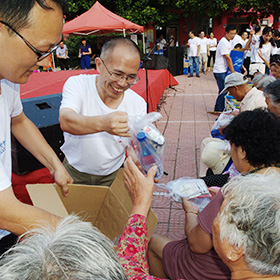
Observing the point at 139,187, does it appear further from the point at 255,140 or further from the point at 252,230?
the point at 255,140

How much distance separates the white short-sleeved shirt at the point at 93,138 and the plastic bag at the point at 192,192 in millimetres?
520

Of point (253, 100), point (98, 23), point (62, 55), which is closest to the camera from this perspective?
point (253, 100)

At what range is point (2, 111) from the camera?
1384mm

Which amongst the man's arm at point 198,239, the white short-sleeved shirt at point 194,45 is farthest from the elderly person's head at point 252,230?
the white short-sleeved shirt at point 194,45

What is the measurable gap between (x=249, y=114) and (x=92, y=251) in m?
1.74

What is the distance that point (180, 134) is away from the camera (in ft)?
19.9

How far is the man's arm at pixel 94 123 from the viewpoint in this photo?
164cm

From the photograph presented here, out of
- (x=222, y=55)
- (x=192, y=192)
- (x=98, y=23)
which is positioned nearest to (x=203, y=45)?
(x=98, y=23)

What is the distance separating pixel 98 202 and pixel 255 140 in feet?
3.85

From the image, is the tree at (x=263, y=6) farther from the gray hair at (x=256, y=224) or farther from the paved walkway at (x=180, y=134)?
the gray hair at (x=256, y=224)

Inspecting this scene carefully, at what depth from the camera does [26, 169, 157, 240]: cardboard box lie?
1.79 meters

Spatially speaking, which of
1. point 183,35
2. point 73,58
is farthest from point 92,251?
point 183,35

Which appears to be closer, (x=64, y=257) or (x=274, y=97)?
(x=64, y=257)

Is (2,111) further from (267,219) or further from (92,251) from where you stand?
(267,219)
